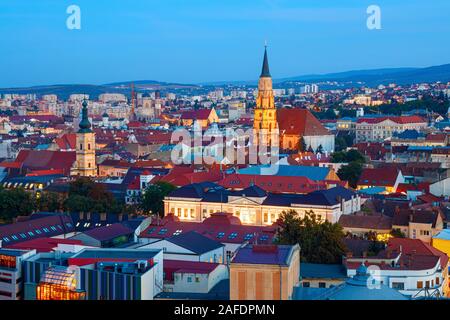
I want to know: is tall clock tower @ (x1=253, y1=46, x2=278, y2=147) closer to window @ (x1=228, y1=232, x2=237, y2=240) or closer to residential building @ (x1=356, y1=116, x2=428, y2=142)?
residential building @ (x1=356, y1=116, x2=428, y2=142)

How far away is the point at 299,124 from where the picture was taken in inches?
2475

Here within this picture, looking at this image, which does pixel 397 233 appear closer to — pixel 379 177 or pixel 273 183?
pixel 273 183

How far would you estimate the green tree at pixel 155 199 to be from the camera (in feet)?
107

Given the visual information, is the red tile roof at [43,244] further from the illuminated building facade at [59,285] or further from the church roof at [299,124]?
the church roof at [299,124]

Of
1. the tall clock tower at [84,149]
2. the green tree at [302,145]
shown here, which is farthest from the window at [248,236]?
the green tree at [302,145]

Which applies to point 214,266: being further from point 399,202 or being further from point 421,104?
point 421,104

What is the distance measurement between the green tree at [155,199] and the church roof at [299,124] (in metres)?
30.1

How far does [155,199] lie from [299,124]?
3156 cm

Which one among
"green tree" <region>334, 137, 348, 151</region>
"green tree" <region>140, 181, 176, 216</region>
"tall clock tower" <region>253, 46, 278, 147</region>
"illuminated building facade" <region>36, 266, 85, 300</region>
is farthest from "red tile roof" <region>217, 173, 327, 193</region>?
"green tree" <region>334, 137, 348, 151</region>

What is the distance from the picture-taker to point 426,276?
708 inches

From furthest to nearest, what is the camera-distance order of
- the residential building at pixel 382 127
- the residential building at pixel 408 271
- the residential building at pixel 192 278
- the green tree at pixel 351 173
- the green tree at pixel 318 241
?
the residential building at pixel 382 127 → the green tree at pixel 351 173 → the green tree at pixel 318 241 → the residential building at pixel 408 271 → the residential building at pixel 192 278

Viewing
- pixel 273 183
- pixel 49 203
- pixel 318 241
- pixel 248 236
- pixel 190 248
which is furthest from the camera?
→ pixel 273 183

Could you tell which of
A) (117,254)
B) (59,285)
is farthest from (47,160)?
(59,285)

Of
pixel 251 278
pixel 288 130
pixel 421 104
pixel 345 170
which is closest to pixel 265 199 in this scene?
pixel 345 170
